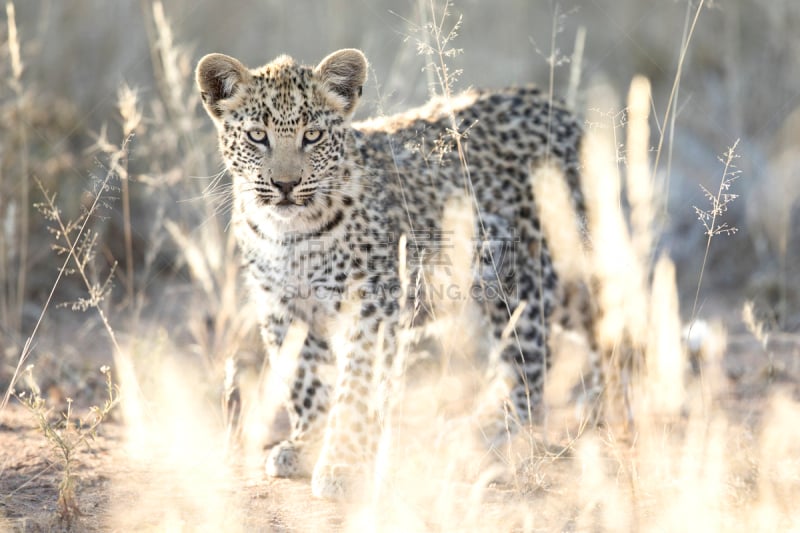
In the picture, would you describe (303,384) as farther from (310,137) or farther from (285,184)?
(310,137)

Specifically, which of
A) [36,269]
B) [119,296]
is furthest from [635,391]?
[36,269]

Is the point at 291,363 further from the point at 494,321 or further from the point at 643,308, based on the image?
the point at 643,308

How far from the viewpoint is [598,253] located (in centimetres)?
504

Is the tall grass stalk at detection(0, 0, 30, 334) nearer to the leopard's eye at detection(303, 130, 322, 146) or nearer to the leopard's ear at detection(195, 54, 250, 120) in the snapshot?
the leopard's ear at detection(195, 54, 250, 120)

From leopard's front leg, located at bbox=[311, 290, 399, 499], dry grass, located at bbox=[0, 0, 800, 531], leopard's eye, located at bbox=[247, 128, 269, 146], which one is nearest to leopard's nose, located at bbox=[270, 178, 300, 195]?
leopard's eye, located at bbox=[247, 128, 269, 146]

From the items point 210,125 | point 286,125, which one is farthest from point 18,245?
point 286,125

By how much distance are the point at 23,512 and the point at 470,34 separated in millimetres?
10375

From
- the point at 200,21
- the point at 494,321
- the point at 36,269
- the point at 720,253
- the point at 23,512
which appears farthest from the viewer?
the point at 200,21

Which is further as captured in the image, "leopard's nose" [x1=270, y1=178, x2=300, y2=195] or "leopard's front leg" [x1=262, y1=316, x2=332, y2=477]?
"leopard's front leg" [x1=262, y1=316, x2=332, y2=477]

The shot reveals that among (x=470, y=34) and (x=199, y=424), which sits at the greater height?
(x=470, y=34)

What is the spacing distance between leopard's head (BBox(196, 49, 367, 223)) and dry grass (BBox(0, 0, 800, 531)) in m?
0.39

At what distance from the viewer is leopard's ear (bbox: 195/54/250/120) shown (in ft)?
16.1

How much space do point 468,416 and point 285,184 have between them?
1.89 m

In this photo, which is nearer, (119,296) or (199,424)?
(199,424)
